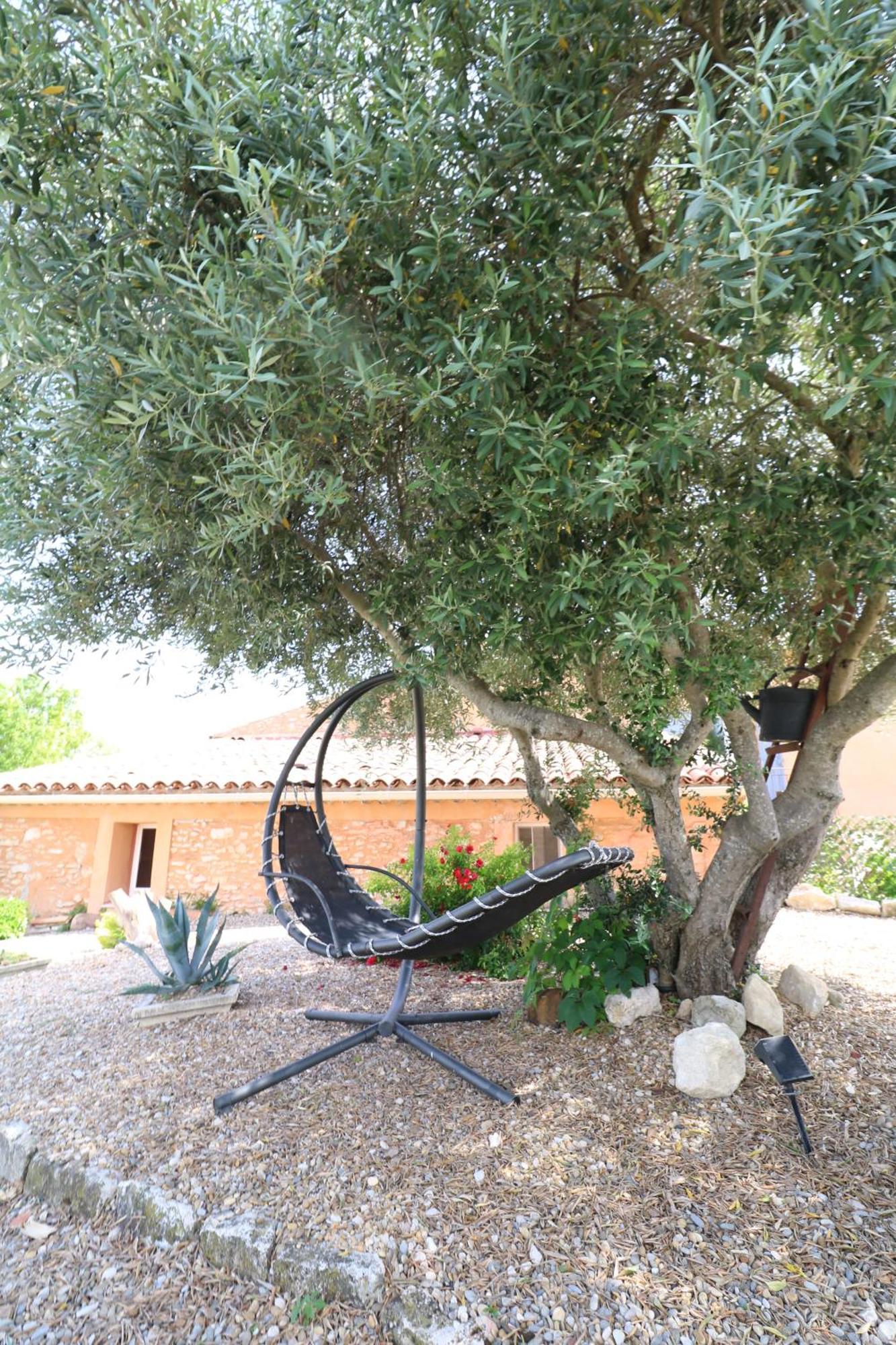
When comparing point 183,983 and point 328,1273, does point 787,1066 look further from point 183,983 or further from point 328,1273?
point 183,983

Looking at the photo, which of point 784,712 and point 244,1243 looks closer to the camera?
point 244,1243

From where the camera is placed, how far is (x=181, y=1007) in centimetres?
454

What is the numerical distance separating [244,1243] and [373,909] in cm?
225

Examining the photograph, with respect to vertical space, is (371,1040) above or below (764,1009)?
below

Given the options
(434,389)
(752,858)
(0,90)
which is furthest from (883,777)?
(0,90)

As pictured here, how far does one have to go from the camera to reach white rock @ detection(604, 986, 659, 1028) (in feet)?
11.7

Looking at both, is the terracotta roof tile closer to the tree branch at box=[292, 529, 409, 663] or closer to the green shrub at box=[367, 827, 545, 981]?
the green shrub at box=[367, 827, 545, 981]

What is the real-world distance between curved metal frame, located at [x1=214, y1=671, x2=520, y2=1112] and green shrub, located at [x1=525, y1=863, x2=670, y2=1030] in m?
0.55

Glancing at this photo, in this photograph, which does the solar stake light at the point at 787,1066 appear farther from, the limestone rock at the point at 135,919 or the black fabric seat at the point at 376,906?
the limestone rock at the point at 135,919

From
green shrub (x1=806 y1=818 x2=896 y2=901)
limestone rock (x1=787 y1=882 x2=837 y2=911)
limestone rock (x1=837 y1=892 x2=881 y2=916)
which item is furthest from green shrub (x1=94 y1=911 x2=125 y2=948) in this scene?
limestone rock (x1=837 y1=892 x2=881 y2=916)

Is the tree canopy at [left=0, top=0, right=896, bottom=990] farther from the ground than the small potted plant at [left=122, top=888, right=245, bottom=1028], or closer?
farther from the ground

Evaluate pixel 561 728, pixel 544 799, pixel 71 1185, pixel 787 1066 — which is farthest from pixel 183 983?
pixel 787 1066

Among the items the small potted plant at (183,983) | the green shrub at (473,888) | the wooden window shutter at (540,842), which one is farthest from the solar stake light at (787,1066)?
the wooden window shutter at (540,842)

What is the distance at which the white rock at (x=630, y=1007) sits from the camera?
358 centimetres
